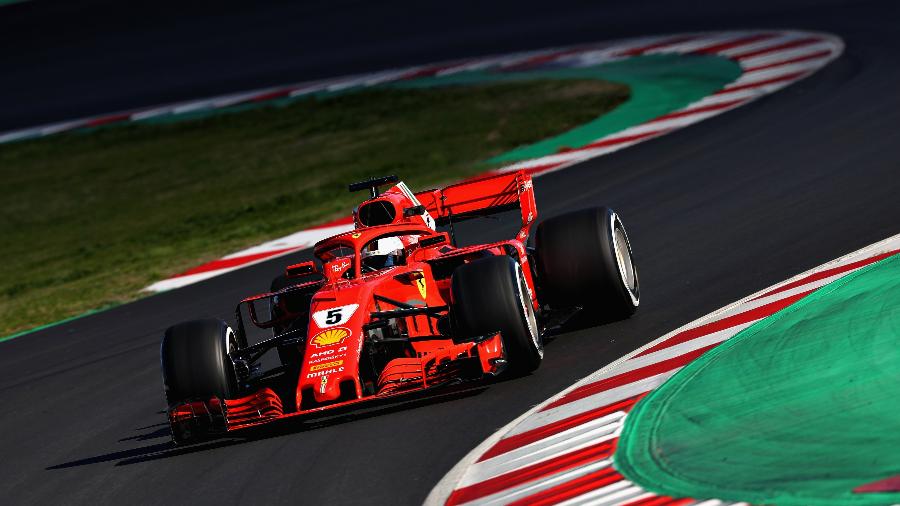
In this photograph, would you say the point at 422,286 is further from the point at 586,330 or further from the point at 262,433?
the point at 262,433

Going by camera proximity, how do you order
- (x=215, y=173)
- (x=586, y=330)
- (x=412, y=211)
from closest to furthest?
(x=586, y=330)
(x=412, y=211)
(x=215, y=173)

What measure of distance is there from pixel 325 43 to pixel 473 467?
25564mm

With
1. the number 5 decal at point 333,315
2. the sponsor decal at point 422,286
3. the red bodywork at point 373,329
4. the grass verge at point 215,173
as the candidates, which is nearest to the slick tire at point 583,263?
the red bodywork at point 373,329

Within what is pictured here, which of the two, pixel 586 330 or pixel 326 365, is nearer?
pixel 326 365

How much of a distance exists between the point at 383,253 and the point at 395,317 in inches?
38.9

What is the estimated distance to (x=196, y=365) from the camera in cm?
855

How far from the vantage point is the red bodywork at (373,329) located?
26.6 feet

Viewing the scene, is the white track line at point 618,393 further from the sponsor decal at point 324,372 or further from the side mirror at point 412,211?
the side mirror at point 412,211

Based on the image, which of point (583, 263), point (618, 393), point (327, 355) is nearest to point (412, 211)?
point (583, 263)

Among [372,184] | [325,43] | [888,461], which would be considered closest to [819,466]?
[888,461]

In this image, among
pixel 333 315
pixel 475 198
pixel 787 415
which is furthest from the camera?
pixel 475 198

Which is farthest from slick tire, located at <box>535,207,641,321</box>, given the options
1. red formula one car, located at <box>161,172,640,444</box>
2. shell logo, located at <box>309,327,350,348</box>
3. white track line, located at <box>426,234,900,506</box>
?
shell logo, located at <box>309,327,350,348</box>

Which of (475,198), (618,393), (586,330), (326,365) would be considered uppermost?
(475,198)

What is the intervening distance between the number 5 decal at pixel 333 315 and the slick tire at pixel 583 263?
1480 millimetres
